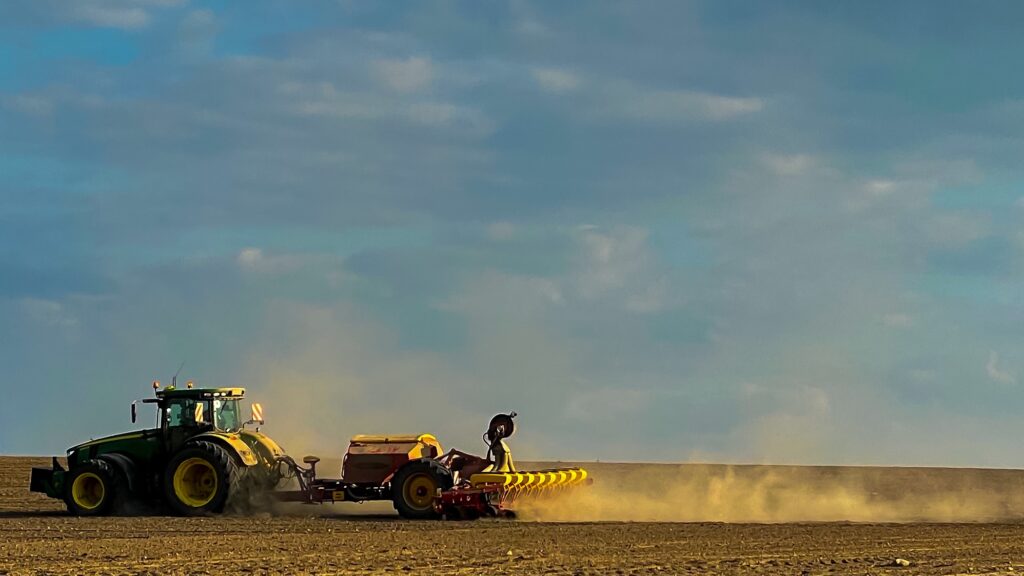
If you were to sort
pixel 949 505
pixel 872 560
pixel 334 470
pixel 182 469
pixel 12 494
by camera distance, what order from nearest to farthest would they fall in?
pixel 872 560
pixel 182 469
pixel 334 470
pixel 949 505
pixel 12 494

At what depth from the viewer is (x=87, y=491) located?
2747cm

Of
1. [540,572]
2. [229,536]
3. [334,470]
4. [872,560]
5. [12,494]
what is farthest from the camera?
[12,494]

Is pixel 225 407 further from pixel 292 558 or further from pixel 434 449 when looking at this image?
pixel 292 558

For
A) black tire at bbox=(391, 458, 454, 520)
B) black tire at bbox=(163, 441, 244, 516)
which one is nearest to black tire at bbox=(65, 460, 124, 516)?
black tire at bbox=(163, 441, 244, 516)

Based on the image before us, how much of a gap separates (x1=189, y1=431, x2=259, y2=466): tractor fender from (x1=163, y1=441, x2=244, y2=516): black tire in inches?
6.3

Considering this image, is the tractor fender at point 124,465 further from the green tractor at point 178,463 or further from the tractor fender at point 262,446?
the tractor fender at point 262,446

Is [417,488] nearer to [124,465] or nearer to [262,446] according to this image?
[262,446]

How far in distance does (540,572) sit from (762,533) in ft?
24.6

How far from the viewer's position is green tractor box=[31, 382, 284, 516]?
2644 centimetres

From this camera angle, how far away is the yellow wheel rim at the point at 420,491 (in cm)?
2577

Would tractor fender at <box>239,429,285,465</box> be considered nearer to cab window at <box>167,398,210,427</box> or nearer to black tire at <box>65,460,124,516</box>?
cab window at <box>167,398,210,427</box>

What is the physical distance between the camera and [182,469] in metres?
26.6

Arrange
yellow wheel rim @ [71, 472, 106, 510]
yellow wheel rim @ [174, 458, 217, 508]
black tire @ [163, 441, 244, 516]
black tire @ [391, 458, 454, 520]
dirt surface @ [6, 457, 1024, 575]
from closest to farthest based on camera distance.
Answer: dirt surface @ [6, 457, 1024, 575]
black tire @ [391, 458, 454, 520]
black tire @ [163, 441, 244, 516]
yellow wheel rim @ [174, 458, 217, 508]
yellow wheel rim @ [71, 472, 106, 510]

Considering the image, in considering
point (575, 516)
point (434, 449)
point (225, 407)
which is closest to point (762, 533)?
point (575, 516)
